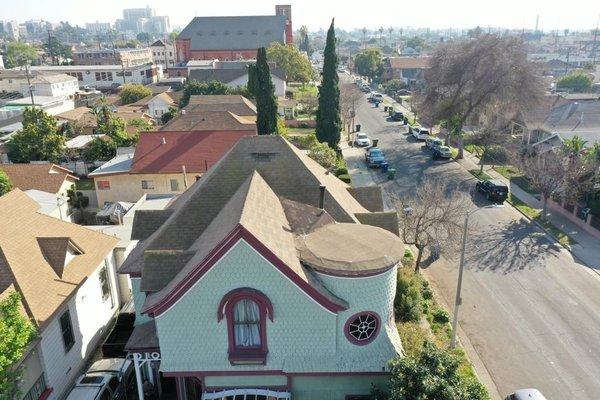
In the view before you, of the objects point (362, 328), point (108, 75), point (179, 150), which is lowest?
point (362, 328)

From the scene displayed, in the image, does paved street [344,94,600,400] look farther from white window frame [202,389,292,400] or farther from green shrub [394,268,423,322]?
white window frame [202,389,292,400]

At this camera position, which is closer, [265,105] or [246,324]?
[246,324]

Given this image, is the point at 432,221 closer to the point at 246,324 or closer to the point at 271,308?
the point at 271,308

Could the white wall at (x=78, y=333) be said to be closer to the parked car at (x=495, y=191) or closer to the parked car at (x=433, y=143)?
the parked car at (x=495, y=191)

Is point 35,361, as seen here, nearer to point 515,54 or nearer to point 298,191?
point 298,191

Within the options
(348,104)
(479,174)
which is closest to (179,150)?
(479,174)
